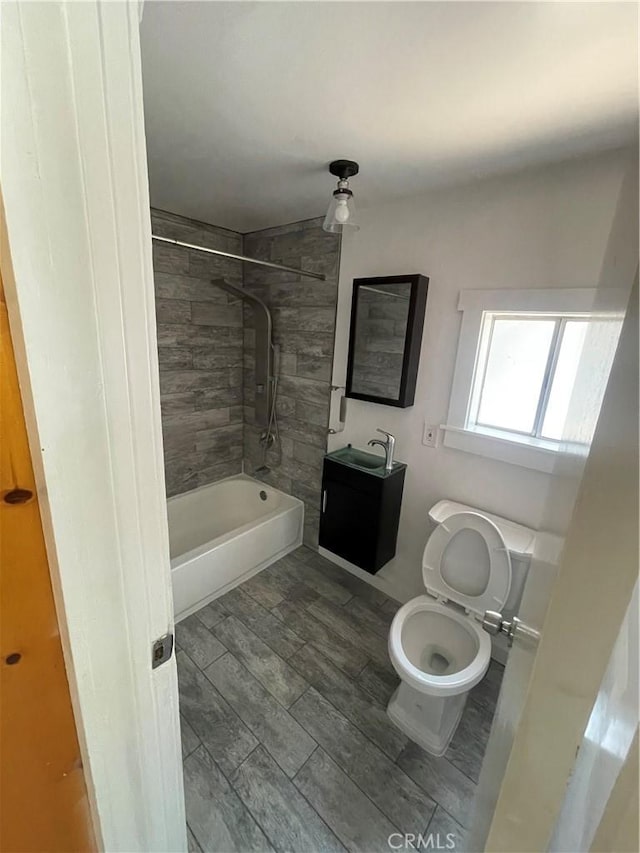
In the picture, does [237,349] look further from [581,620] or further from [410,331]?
[581,620]

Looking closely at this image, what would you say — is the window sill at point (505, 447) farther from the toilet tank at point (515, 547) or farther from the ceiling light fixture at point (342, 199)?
the ceiling light fixture at point (342, 199)

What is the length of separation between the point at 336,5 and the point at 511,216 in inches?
45.2

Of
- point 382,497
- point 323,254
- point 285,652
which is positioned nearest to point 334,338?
point 323,254

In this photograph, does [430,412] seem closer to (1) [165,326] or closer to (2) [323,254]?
(2) [323,254]

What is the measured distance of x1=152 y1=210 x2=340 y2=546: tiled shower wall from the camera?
2369mm

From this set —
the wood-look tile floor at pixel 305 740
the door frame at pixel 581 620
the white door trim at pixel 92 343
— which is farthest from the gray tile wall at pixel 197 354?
the door frame at pixel 581 620

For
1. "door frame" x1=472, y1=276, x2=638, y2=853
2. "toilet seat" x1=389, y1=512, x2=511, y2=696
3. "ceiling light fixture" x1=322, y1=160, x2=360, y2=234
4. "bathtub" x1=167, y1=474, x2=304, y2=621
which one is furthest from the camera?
"bathtub" x1=167, y1=474, x2=304, y2=621

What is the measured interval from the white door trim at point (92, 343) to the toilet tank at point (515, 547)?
4.93 ft

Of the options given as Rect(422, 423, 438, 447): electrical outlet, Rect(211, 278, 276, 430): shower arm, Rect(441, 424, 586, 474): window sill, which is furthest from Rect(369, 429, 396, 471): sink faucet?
Rect(211, 278, 276, 430): shower arm

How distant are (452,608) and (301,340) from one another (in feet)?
6.16

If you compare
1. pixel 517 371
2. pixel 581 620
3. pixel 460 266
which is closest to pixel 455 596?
pixel 517 371

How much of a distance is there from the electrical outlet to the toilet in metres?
0.38

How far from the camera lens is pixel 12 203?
1.19 feet

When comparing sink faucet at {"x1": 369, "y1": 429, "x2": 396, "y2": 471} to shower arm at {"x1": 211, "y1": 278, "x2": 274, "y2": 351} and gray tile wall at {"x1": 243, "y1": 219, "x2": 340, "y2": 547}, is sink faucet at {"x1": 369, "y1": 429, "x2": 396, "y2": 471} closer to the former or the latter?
gray tile wall at {"x1": 243, "y1": 219, "x2": 340, "y2": 547}
